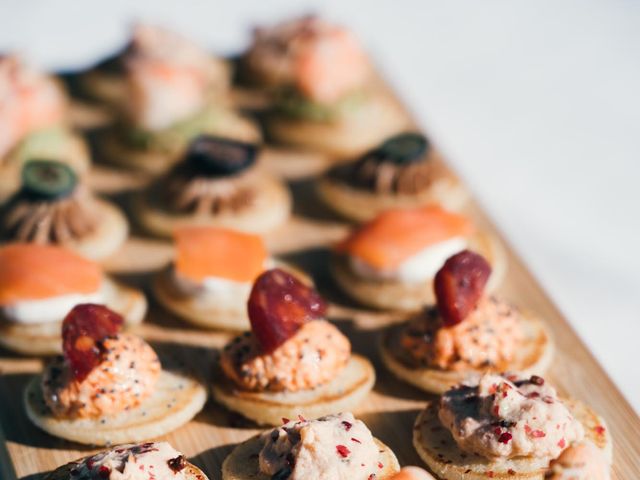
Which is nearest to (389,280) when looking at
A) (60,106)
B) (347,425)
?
(347,425)

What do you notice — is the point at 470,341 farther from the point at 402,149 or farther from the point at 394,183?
the point at 402,149

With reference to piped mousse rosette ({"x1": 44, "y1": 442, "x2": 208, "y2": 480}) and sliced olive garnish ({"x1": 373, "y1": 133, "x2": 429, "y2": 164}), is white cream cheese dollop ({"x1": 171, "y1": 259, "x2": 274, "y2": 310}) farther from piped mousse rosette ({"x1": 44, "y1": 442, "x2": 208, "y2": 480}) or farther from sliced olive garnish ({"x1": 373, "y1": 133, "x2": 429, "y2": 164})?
sliced olive garnish ({"x1": 373, "y1": 133, "x2": 429, "y2": 164})

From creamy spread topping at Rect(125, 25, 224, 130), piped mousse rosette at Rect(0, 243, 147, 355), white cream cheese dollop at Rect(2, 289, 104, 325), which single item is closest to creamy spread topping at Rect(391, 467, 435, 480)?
piped mousse rosette at Rect(0, 243, 147, 355)

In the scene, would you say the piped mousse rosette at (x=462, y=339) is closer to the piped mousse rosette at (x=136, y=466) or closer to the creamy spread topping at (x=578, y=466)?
the creamy spread topping at (x=578, y=466)

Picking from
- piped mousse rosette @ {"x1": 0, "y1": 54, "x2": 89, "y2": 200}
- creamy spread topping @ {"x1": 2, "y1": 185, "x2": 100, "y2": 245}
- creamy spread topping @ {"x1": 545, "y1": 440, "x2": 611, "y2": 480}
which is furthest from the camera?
piped mousse rosette @ {"x1": 0, "y1": 54, "x2": 89, "y2": 200}

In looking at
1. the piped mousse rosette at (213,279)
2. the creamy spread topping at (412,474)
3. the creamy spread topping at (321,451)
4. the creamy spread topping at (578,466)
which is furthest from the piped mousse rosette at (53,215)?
the creamy spread topping at (578,466)

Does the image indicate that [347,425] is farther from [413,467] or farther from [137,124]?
[137,124]
